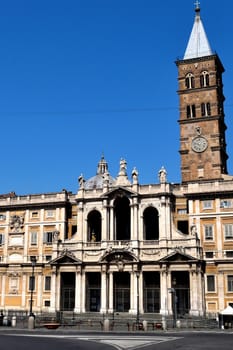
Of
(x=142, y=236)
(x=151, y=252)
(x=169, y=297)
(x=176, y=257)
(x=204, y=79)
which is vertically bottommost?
(x=169, y=297)

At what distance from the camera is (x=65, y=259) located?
67125mm

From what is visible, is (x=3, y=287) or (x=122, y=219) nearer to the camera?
(x=122, y=219)

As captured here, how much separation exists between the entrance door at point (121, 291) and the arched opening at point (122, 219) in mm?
5515

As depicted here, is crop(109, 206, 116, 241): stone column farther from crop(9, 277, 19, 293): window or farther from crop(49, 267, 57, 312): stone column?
crop(9, 277, 19, 293): window

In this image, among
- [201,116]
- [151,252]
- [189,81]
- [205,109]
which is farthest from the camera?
[189,81]

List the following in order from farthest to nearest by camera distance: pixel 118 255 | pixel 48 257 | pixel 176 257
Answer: pixel 48 257 → pixel 118 255 → pixel 176 257

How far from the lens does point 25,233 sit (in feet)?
237

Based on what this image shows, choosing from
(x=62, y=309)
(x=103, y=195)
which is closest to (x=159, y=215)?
(x=103, y=195)

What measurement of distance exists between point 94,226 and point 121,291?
1035cm

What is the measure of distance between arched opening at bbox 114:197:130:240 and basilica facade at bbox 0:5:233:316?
5.5 inches

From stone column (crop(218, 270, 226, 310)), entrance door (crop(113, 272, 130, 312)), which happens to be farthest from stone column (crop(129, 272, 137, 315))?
stone column (crop(218, 270, 226, 310))

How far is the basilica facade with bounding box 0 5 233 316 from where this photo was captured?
62031mm

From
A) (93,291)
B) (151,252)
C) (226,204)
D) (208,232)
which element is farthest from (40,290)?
(226,204)

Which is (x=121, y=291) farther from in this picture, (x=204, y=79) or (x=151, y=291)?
(x=204, y=79)
